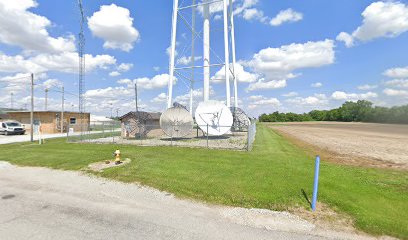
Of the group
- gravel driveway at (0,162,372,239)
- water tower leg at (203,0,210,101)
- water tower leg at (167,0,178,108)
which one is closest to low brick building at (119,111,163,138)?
water tower leg at (167,0,178,108)

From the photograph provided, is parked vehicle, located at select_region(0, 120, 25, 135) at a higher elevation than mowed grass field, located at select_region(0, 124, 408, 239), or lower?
higher

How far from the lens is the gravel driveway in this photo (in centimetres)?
507

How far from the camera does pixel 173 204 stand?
679 cm

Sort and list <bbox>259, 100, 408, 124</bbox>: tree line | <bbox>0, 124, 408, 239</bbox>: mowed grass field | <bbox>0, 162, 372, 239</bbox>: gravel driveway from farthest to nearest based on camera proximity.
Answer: <bbox>259, 100, 408, 124</bbox>: tree line, <bbox>0, 124, 408, 239</bbox>: mowed grass field, <bbox>0, 162, 372, 239</bbox>: gravel driveway

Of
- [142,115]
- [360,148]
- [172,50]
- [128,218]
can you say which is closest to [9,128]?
[142,115]

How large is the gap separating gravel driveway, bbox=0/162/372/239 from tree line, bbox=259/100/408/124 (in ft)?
377

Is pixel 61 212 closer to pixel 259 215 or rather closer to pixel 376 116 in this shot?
pixel 259 215

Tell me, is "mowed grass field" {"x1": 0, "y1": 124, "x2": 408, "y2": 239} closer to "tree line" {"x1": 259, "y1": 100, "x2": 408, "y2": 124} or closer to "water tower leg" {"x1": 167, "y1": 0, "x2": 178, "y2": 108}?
"water tower leg" {"x1": 167, "y1": 0, "x2": 178, "y2": 108}

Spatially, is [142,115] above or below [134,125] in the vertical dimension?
above

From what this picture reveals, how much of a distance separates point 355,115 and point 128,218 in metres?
143

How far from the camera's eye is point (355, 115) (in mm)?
124188

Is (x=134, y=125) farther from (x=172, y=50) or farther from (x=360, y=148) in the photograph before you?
(x=360, y=148)

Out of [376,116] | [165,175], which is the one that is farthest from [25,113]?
[376,116]

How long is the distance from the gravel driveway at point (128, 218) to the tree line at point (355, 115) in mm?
115009
